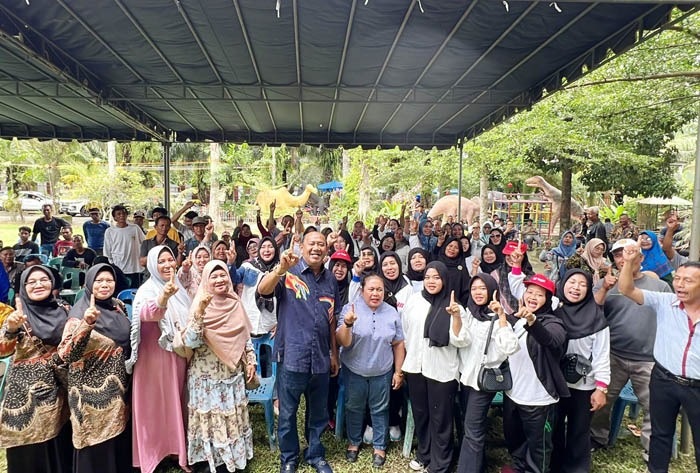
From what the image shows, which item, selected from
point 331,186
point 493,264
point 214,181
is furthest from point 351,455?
point 331,186

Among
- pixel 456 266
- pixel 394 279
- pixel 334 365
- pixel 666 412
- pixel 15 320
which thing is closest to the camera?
pixel 15 320

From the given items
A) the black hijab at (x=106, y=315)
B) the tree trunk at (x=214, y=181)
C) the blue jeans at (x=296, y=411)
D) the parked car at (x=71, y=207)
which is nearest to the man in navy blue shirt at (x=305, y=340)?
the blue jeans at (x=296, y=411)

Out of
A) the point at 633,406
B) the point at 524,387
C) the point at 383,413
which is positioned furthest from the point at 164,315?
the point at 633,406

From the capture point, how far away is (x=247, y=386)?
2.77 meters

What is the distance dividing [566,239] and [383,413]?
517 centimetres

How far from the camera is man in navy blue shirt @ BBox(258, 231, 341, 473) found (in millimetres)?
2691

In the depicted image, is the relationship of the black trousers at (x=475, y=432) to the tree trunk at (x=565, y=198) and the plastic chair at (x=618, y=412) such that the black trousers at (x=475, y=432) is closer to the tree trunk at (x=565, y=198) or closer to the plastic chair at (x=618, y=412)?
the plastic chair at (x=618, y=412)

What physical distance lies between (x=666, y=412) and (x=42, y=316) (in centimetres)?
356

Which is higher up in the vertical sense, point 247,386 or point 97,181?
point 97,181

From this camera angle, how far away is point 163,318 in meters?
2.53

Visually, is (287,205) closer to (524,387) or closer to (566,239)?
(566,239)

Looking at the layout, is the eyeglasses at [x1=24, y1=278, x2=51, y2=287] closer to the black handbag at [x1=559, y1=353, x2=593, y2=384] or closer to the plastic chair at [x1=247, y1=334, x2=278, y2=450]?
the plastic chair at [x1=247, y1=334, x2=278, y2=450]

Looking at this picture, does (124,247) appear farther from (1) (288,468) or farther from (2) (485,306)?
(2) (485,306)

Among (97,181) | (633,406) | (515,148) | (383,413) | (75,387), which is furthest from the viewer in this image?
(97,181)
